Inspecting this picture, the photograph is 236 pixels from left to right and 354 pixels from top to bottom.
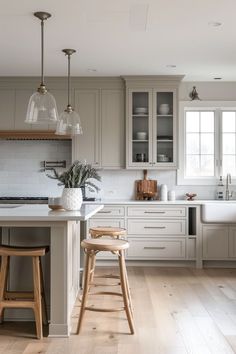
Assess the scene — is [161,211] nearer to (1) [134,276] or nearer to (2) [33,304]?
(1) [134,276]

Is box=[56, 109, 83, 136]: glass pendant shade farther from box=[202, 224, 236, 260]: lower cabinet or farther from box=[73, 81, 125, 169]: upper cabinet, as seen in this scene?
box=[202, 224, 236, 260]: lower cabinet

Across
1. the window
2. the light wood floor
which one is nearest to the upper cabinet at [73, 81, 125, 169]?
the window

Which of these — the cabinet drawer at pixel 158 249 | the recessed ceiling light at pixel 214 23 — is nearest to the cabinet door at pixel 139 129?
the cabinet drawer at pixel 158 249

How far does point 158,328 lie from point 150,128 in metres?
3.26

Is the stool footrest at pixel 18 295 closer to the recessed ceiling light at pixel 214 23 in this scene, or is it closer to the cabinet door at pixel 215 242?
the recessed ceiling light at pixel 214 23

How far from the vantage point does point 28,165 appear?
20.8 feet

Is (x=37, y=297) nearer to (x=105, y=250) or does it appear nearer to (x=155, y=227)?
(x=105, y=250)

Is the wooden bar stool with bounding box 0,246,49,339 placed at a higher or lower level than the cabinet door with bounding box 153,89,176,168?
lower

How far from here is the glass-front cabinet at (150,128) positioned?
19.9ft

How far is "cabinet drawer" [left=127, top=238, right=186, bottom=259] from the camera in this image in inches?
228

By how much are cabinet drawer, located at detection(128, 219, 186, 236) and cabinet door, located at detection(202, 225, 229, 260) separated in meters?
0.33

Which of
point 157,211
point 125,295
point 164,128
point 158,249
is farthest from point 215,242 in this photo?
point 125,295

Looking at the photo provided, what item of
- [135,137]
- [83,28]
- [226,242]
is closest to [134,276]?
[226,242]

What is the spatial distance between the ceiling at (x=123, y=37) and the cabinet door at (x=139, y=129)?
0.39 m
